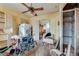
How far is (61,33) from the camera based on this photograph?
1701 millimetres

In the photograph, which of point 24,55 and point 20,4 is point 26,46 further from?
point 20,4

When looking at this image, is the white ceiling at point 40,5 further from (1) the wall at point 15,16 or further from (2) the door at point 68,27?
(2) the door at point 68,27

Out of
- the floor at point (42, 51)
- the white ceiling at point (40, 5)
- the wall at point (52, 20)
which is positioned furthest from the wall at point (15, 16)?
the floor at point (42, 51)

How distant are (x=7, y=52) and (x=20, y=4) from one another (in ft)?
2.25

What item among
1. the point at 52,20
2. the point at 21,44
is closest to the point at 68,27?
the point at 52,20

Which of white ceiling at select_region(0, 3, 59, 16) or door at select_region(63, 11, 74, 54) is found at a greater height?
white ceiling at select_region(0, 3, 59, 16)

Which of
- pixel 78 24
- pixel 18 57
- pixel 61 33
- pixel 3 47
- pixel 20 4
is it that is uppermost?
pixel 20 4

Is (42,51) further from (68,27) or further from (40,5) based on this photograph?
(40,5)

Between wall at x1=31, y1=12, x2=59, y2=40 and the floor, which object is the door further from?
the floor

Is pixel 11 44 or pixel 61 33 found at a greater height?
pixel 61 33

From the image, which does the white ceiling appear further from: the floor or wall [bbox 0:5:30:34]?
the floor

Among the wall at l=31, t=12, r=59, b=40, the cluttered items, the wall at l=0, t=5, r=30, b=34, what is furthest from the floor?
the wall at l=0, t=5, r=30, b=34

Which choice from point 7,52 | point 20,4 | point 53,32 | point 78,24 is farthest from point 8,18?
point 78,24

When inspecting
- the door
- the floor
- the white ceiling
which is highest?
the white ceiling
